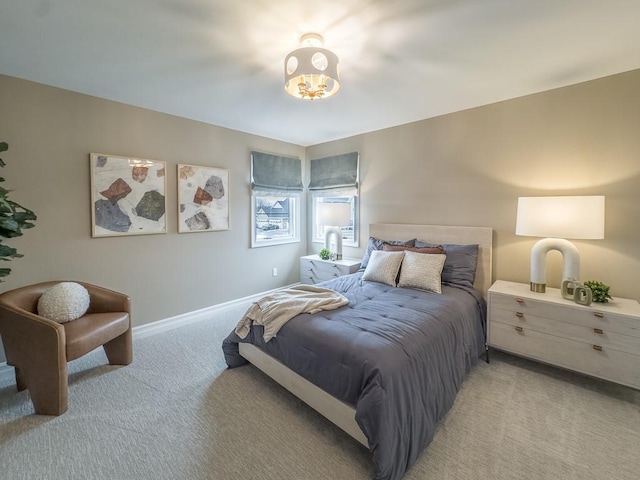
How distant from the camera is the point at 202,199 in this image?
3516mm

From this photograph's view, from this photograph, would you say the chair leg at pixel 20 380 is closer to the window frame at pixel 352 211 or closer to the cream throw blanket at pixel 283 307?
the cream throw blanket at pixel 283 307

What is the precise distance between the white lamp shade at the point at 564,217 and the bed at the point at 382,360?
82 centimetres

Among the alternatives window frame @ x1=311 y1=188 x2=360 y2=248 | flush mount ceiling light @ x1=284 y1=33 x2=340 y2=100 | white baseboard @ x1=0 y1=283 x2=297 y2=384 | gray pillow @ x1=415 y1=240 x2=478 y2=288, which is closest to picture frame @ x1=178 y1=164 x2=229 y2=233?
white baseboard @ x1=0 y1=283 x2=297 y2=384

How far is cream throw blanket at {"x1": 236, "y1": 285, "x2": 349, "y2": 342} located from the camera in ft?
6.71

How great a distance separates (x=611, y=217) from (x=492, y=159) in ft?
3.56

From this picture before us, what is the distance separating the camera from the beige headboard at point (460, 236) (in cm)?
291

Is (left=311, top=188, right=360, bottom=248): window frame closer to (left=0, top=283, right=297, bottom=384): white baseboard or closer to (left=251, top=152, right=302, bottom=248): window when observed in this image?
(left=251, top=152, right=302, bottom=248): window

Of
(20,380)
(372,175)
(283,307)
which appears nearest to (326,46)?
(283,307)

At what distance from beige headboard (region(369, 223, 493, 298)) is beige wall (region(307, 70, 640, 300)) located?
0.12 meters

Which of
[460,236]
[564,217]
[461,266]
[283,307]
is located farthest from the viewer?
[460,236]

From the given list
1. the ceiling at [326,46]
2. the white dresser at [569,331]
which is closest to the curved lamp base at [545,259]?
the white dresser at [569,331]

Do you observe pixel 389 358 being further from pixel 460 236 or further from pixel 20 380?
pixel 20 380

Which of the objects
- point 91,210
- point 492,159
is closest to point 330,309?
point 492,159

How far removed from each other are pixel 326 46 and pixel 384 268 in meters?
2.00
